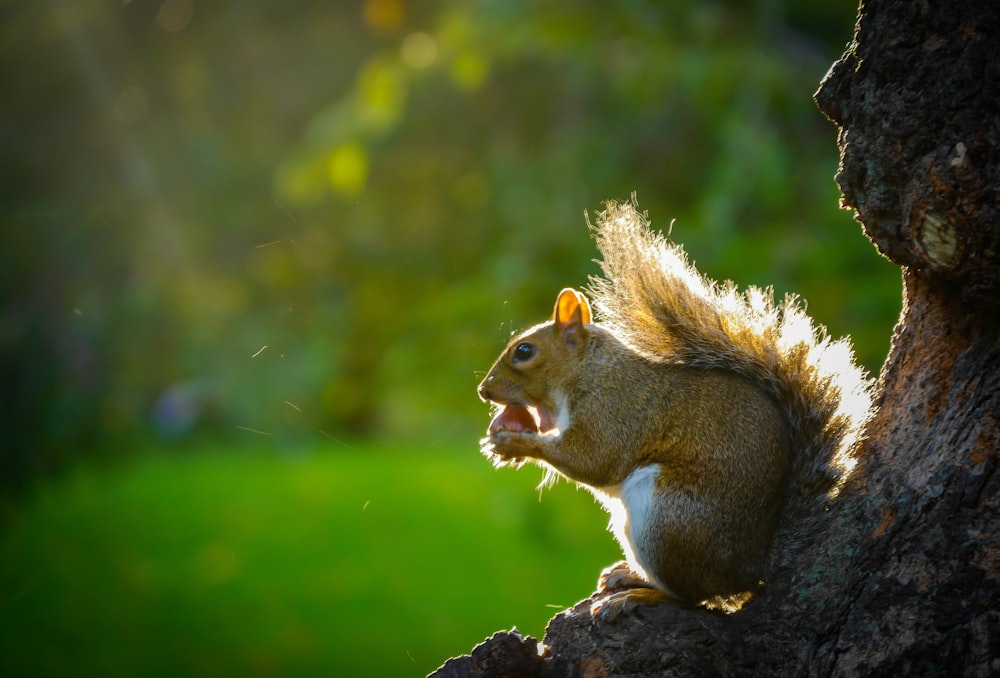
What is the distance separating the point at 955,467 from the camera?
4.69 feet

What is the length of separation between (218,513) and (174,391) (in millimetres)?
2999

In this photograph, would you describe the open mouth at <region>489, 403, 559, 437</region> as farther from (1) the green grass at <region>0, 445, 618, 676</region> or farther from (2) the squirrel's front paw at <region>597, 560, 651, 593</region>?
(1) the green grass at <region>0, 445, 618, 676</region>

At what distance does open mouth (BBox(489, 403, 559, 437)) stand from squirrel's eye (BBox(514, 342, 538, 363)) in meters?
0.11

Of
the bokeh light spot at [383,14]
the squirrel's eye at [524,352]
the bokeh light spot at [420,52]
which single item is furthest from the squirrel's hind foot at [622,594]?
the bokeh light spot at [383,14]

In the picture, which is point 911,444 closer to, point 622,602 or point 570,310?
point 622,602

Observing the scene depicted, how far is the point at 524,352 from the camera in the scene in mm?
2328

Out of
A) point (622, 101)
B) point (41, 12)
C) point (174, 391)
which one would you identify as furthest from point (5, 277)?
Result: point (622, 101)

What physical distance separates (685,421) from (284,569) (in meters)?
4.59

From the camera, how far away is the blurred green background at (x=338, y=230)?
3.53m

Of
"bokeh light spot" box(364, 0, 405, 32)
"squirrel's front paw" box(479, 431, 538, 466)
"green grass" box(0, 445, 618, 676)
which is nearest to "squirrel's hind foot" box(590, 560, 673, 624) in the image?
"squirrel's front paw" box(479, 431, 538, 466)

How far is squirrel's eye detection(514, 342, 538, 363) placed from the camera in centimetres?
232

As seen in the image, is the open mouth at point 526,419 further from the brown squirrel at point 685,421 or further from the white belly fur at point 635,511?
the white belly fur at point 635,511

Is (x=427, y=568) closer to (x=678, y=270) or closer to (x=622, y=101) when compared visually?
(x=622, y=101)

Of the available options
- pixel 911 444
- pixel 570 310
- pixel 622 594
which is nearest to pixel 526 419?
pixel 570 310
